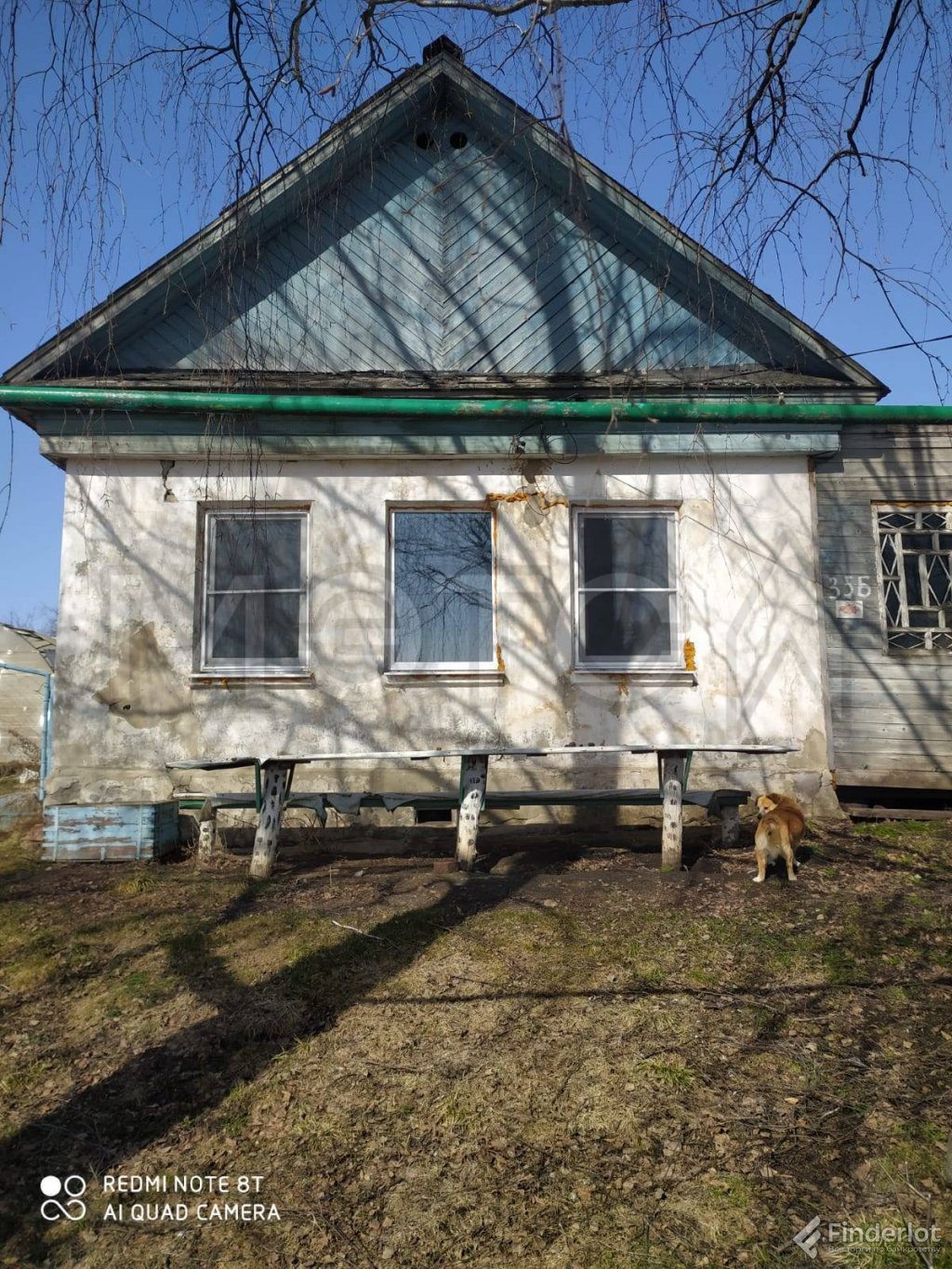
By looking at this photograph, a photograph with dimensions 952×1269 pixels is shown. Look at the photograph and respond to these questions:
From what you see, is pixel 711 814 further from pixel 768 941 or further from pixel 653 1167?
pixel 653 1167

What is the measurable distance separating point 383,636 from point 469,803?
232 centimetres

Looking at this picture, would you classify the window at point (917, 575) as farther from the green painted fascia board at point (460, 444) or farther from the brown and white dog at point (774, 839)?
the brown and white dog at point (774, 839)

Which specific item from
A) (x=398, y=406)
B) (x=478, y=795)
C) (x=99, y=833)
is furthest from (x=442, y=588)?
(x=99, y=833)

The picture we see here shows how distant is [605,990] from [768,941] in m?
1.14

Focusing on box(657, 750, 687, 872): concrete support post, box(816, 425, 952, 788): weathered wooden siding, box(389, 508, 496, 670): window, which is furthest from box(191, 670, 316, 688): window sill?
box(816, 425, 952, 788): weathered wooden siding

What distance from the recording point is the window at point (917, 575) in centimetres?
778

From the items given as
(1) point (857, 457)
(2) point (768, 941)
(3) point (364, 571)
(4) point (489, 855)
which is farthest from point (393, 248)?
(2) point (768, 941)

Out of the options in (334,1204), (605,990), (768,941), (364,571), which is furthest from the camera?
(364,571)

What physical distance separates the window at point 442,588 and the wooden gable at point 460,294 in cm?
146

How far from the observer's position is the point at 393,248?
819 cm

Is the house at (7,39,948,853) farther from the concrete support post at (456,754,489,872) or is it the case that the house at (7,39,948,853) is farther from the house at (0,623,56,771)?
the house at (0,623,56,771)

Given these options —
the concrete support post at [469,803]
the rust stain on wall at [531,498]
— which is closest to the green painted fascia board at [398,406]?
the rust stain on wall at [531,498]

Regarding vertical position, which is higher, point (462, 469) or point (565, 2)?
point (565, 2)

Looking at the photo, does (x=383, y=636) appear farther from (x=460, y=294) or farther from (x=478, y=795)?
(x=460, y=294)
